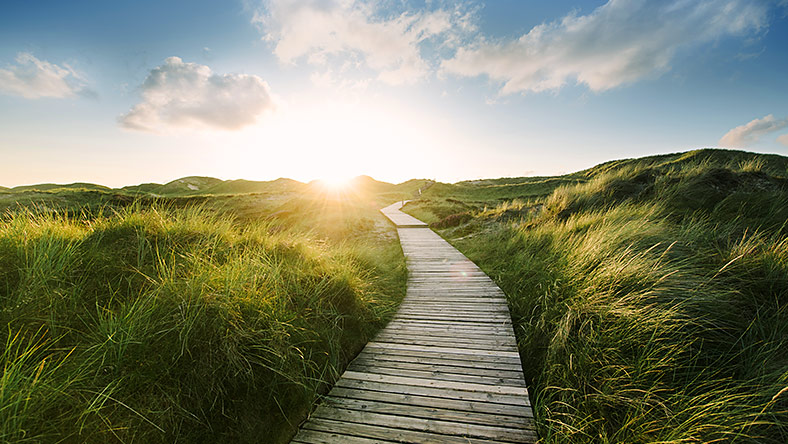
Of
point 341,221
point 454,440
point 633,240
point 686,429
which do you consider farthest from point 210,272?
point 341,221

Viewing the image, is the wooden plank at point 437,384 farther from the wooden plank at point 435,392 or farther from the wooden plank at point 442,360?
the wooden plank at point 442,360

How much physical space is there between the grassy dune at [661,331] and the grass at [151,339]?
2.38 metres

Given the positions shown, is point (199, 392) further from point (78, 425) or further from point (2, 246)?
point (2, 246)

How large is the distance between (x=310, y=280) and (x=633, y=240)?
5216mm

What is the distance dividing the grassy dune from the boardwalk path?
29 centimetres

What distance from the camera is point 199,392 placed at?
85.2 inches

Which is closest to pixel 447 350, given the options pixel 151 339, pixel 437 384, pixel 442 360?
pixel 442 360

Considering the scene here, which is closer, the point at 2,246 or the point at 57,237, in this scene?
the point at 2,246

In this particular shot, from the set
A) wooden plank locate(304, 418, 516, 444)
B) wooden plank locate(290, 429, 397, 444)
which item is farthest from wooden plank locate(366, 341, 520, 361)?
wooden plank locate(290, 429, 397, 444)

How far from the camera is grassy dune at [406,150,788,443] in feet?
6.56

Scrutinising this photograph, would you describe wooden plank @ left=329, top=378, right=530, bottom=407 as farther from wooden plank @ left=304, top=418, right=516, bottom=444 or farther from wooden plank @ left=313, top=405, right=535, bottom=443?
wooden plank @ left=304, top=418, right=516, bottom=444

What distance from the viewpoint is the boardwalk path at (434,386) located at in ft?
7.56

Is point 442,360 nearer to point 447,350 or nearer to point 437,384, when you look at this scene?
point 447,350

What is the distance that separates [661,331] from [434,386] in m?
2.24
